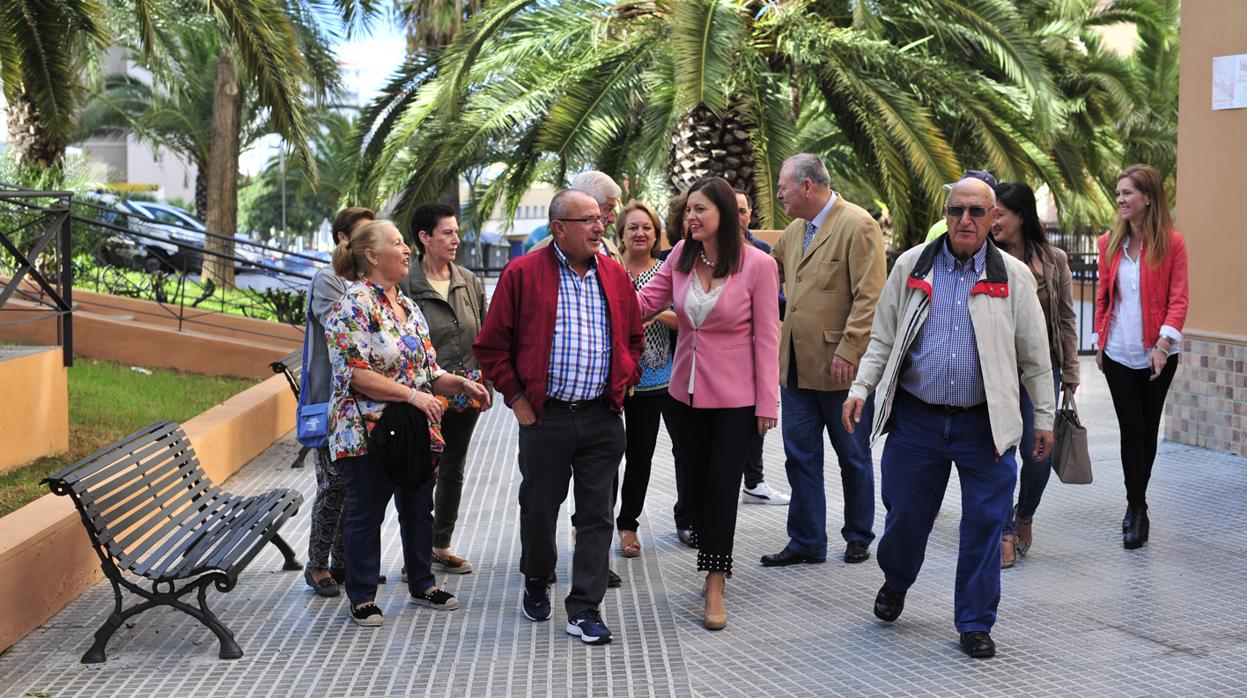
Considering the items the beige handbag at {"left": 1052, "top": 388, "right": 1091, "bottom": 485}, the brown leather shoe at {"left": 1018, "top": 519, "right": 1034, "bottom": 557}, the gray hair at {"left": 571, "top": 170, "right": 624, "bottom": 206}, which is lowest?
the brown leather shoe at {"left": 1018, "top": 519, "right": 1034, "bottom": 557}

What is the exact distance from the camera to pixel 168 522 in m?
5.79

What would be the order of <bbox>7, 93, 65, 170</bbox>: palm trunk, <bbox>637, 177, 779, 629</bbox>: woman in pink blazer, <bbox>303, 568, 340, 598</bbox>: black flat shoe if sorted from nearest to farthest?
<bbox>637, 177, 779, 629</bbox>: woman in pink blazer → <bbox>303, 568, 340, 598</bbox>: black flat shoe → <bbox>7, 93, 65, 170</bbox>: palm trunk

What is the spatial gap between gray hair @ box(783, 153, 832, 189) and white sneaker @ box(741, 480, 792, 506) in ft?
7.60

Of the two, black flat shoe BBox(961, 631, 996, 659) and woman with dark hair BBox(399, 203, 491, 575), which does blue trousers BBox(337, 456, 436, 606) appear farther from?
black flat shoe BBox(961, 631, 996, 659)

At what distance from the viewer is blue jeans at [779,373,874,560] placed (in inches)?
254

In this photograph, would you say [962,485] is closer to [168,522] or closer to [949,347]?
[949,347]

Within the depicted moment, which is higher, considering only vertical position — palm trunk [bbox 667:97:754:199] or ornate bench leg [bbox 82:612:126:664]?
palm trunk [bbox 667:97:754:199]

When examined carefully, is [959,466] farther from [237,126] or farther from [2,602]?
[237,126]

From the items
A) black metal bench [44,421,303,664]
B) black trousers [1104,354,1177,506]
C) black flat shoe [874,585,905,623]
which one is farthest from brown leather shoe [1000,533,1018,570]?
black metal bench [44,421,303,664]

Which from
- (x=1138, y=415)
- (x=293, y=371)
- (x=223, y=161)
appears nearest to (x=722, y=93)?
(x=293, y=371)

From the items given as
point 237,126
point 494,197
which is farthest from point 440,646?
point 237,126

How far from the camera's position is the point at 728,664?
16.6 ft

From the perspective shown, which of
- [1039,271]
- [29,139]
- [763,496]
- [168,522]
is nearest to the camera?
[168,522]

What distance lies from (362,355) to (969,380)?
2.31 metres
